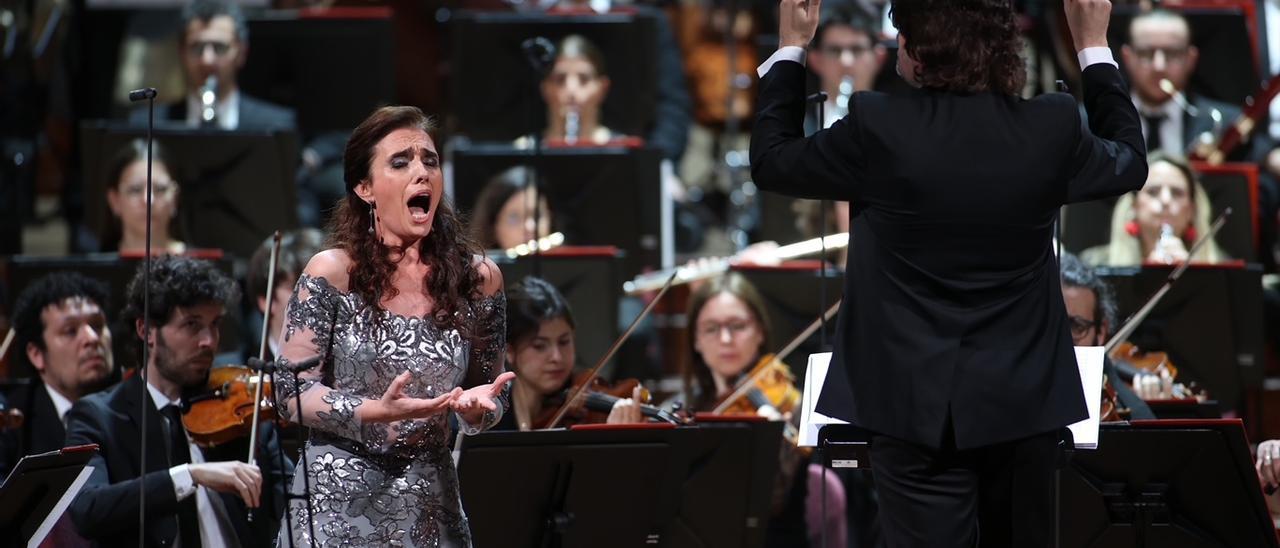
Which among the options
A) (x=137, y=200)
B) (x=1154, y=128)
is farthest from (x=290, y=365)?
(x=1154, y=128)

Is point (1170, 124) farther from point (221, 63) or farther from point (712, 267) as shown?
point (221, 63)

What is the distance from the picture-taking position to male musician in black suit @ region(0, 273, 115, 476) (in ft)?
14.6

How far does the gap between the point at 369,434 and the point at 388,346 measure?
158 mm

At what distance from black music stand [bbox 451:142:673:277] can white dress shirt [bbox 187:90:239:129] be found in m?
1.07

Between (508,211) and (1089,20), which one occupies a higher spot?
(1089,20)

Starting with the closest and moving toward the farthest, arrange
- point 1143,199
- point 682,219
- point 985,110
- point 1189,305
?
point 985,110, point 1189,305, point 1143,199, point 682,219

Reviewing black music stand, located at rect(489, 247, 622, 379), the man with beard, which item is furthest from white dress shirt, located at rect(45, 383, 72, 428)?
black music stand, located at rect(489, 247, 622, 379)

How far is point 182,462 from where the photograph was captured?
401cm

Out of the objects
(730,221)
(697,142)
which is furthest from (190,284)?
(697,142)

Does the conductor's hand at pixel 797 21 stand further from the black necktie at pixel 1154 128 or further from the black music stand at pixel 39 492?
the black necktie at pixel 1154 128

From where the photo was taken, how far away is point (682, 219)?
699 cm

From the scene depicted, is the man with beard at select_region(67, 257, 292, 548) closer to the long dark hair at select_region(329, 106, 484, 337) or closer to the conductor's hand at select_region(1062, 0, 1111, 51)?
the long dark hair at select_region(329, 106, 484, 337)

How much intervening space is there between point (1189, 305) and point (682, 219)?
8.07ft

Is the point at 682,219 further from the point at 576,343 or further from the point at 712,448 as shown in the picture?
the point at 712,448
